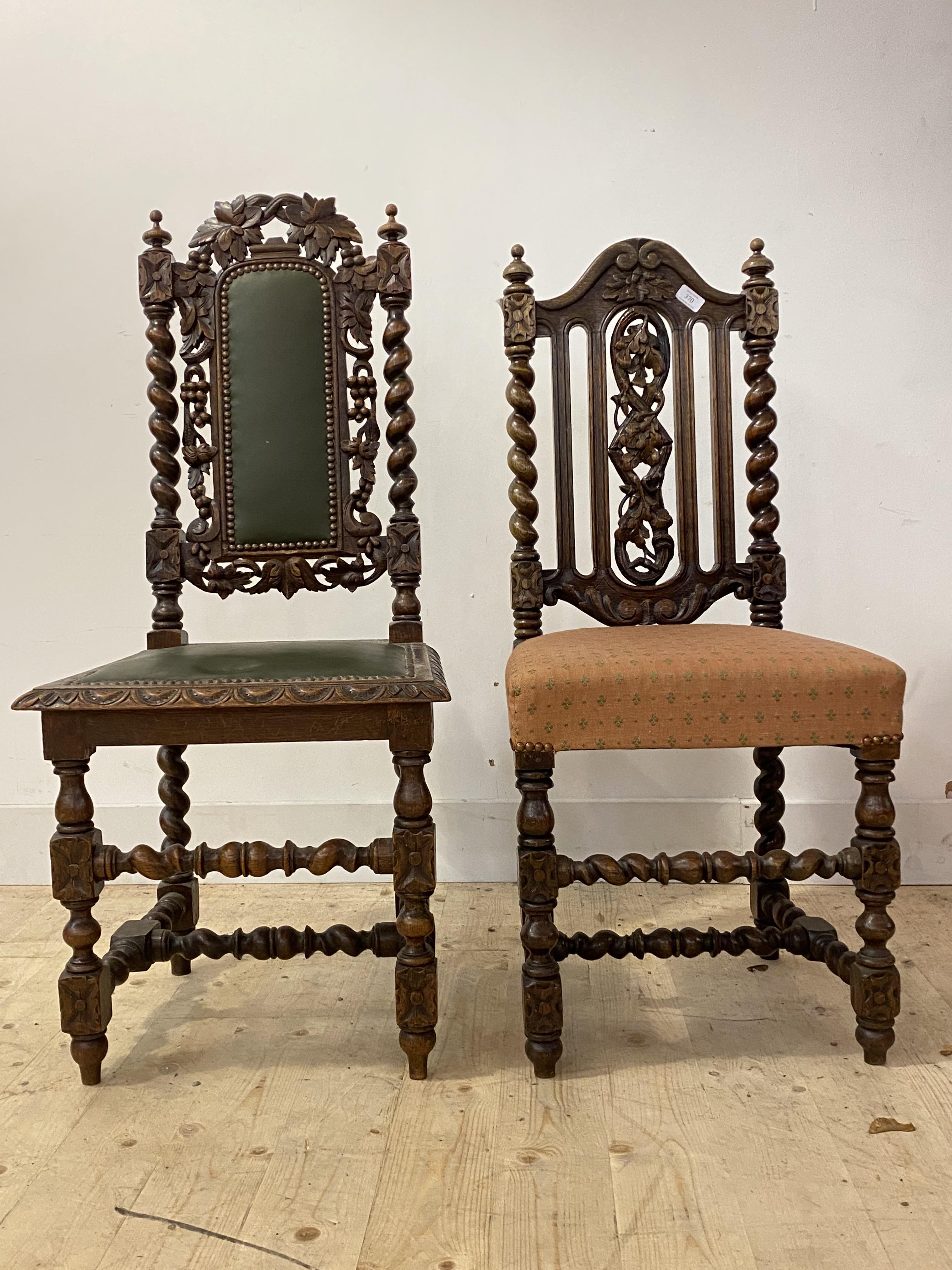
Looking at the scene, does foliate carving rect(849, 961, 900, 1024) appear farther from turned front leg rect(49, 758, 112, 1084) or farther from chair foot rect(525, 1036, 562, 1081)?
turned front leg rect(49, 758, 112, 1084)

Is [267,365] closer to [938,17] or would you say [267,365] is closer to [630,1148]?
[630,1148]

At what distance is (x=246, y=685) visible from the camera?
151 cm

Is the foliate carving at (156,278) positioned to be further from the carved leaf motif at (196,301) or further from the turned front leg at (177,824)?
the turned front leg at (177,824)

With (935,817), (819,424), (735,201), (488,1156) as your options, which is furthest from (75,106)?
(935,817)

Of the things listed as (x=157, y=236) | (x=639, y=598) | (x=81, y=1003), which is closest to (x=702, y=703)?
(x=639, y=598)

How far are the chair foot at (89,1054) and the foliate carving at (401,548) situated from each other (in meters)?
0.92

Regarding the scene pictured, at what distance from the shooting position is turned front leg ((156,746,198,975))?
1.96 metres

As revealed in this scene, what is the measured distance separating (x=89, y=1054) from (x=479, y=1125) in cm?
61

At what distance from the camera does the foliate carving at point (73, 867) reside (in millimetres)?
1553

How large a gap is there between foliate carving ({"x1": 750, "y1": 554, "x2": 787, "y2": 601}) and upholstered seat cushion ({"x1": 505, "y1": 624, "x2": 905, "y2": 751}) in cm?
43

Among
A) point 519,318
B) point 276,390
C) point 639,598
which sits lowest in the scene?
point 639,598

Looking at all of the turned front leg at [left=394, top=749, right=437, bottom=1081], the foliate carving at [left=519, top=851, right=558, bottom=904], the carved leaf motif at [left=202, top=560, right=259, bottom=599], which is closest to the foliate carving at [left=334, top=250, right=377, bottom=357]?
the carved leaf motif at [left=202, top=560, right=259, bottom=599]

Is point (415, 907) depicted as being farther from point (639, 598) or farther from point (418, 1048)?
point (639, 598)

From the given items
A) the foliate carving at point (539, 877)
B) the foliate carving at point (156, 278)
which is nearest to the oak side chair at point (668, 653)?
the foliate carving at point (539, 877)
